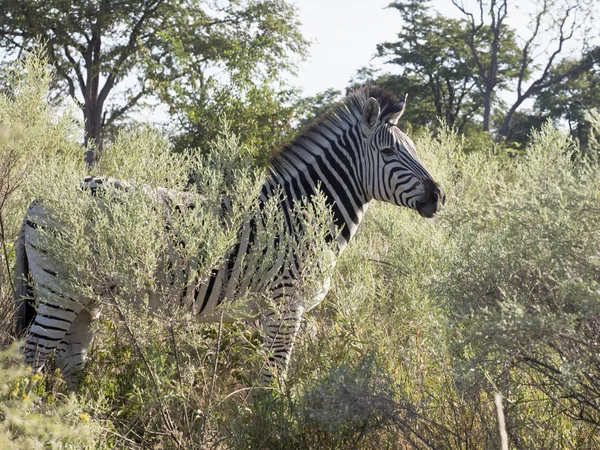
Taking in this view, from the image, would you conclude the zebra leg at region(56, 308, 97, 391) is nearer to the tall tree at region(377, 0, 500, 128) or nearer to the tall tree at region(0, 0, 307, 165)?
the tall tree at region(0, 0, 307, 165)

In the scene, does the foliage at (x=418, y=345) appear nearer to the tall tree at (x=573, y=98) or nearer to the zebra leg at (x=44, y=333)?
the zebra leg at (x=44, y=333)

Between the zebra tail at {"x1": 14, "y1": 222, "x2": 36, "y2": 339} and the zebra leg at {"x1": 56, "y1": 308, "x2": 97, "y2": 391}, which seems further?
the zebra leg at {"x1": 56, "y1": 308, "x2": 97, "y2": 391}

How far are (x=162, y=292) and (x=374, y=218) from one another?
289 cm

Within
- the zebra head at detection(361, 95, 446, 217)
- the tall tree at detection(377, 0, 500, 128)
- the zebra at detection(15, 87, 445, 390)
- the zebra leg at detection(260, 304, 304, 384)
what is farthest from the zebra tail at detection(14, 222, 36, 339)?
the tall tree at detection(377, 0, 500, 128)

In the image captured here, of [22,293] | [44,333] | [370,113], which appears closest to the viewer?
[44,333]

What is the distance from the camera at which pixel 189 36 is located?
22516mm

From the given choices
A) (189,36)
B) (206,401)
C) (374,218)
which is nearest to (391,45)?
(189,36)

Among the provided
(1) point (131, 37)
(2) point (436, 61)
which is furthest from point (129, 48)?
(2) point (436, 61)

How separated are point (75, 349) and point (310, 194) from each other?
83.7 inches

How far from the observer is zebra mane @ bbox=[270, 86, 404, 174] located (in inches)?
197

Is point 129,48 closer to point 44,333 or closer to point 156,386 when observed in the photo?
point 44,333

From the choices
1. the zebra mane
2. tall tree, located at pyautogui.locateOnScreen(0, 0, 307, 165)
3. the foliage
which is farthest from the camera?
tall tree, located at pyautogui.locateOnScreen(0, 0, 307, 165)

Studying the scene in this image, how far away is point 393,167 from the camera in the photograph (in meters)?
4.78

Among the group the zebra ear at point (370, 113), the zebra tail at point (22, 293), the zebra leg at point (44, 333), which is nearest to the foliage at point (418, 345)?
the zebra leg at point (44, 333)
